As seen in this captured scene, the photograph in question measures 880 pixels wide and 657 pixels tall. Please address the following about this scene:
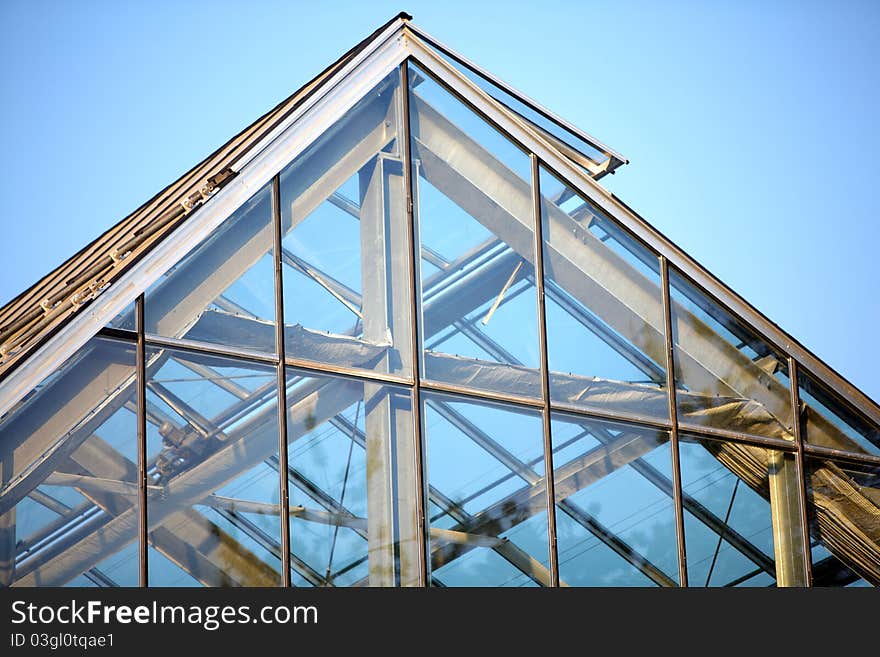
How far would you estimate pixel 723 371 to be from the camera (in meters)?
15.6

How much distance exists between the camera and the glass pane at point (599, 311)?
1449 cm

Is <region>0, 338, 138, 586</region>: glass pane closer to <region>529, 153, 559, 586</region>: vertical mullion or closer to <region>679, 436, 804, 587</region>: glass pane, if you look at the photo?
<region>529, 153, 559, 586</region>: vertical mullion

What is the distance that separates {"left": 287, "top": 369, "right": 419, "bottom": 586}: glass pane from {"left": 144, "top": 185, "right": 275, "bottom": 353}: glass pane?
2.17 ft

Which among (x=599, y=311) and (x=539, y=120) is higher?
(x=539, y=120)

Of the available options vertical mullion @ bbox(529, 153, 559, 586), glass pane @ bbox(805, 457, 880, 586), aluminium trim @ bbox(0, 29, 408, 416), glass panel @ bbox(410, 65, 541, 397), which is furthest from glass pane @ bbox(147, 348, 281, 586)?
glass pane @ bbox(805, 457, 880, 586)

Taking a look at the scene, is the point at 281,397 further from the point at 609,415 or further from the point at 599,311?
the point at 599,311

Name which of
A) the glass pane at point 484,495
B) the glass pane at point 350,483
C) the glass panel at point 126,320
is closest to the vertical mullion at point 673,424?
the glass pane at point 484,495

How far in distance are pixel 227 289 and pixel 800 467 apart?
746 cm

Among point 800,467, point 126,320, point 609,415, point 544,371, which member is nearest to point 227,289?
point 126,320

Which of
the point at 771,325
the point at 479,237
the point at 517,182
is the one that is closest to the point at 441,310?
the point at 479,237

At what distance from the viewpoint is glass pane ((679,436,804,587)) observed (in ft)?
48.5

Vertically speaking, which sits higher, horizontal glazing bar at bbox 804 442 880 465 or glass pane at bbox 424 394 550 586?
horizontal glazing bar at bbox 804 442 880 465
